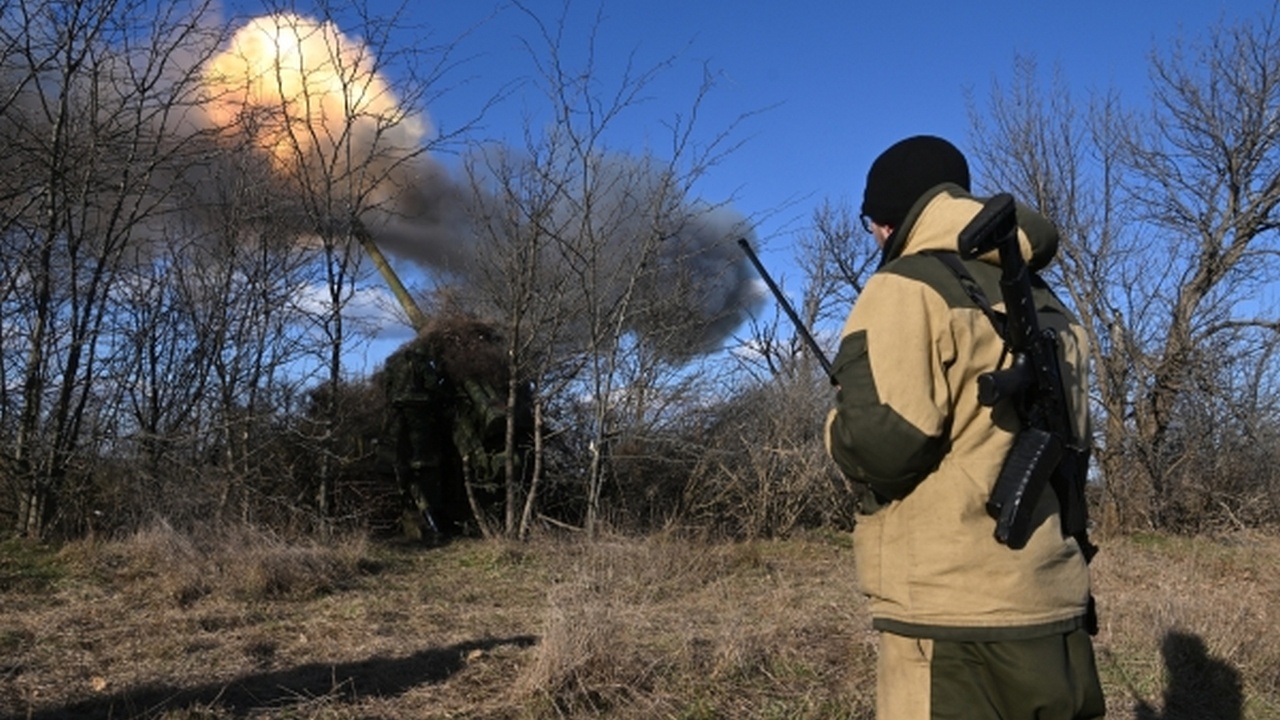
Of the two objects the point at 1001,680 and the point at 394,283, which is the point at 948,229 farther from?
the point at 394,283

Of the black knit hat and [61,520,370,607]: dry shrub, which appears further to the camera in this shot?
[61,520,370,607]: dry shrub

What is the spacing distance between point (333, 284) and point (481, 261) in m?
1.40

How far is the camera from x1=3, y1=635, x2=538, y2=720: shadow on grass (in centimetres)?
374

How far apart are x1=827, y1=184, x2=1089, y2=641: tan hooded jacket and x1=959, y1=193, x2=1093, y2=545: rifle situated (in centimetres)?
3

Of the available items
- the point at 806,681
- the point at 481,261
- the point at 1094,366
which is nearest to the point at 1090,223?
the point at 1094,366

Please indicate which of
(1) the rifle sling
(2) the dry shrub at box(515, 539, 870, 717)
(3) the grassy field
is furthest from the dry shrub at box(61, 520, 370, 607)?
(1) the rifle sling

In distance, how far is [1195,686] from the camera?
4922 millimetres

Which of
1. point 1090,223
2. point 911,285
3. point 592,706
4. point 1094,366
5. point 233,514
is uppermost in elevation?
point 1090,223

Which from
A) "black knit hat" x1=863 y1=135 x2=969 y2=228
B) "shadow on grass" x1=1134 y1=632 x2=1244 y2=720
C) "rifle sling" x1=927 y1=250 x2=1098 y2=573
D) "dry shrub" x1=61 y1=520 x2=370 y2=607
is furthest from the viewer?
"dry shrub" x1=61 y1=520 x2=370 y2=607

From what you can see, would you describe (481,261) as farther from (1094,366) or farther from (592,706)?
(1094,366)

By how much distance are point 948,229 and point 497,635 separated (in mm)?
3736

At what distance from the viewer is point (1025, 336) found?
211 cm

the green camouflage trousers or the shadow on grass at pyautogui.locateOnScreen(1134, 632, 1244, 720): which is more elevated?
the green camouflage trousers

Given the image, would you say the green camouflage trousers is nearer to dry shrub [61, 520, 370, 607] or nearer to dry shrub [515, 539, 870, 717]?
dry shrub [515, 539, 870, 717]
